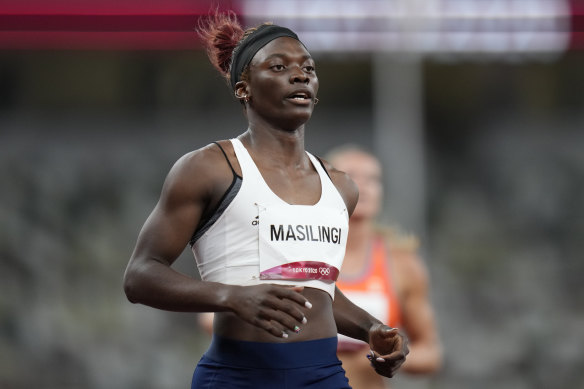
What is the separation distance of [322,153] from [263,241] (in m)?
5.69

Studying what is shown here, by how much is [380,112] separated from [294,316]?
5.63 metres

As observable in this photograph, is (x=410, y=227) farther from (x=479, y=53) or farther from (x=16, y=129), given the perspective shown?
(x=16, y=129)

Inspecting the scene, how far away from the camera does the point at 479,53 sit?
8062mm

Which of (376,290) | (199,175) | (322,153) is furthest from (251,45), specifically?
(322,153)

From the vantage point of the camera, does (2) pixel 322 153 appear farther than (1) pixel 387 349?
Yes

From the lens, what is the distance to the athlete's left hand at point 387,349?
114 inches

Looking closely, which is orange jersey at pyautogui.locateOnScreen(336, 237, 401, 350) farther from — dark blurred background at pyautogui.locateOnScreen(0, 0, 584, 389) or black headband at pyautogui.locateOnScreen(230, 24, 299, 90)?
dark blurred background at pyautogui.locateOnScreen(0, 0, 584, 389)

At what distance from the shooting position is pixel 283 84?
9.62 ft

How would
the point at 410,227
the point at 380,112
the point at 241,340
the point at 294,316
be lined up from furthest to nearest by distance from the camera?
the point at 380,112
the point at 410,227
the point at 241,340
the point at 294,316

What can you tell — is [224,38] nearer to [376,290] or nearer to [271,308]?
[271,308]

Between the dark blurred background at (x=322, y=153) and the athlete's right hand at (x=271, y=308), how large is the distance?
5.15m

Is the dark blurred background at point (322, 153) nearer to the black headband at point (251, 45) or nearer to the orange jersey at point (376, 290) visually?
the orange jersey at point (376, 290)

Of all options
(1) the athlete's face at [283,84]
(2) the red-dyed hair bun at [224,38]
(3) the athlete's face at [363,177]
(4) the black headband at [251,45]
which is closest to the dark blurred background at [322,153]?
(3) the athlete's face at [363,177]

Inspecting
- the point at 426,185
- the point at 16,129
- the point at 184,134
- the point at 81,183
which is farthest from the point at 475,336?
the point at 16,129
